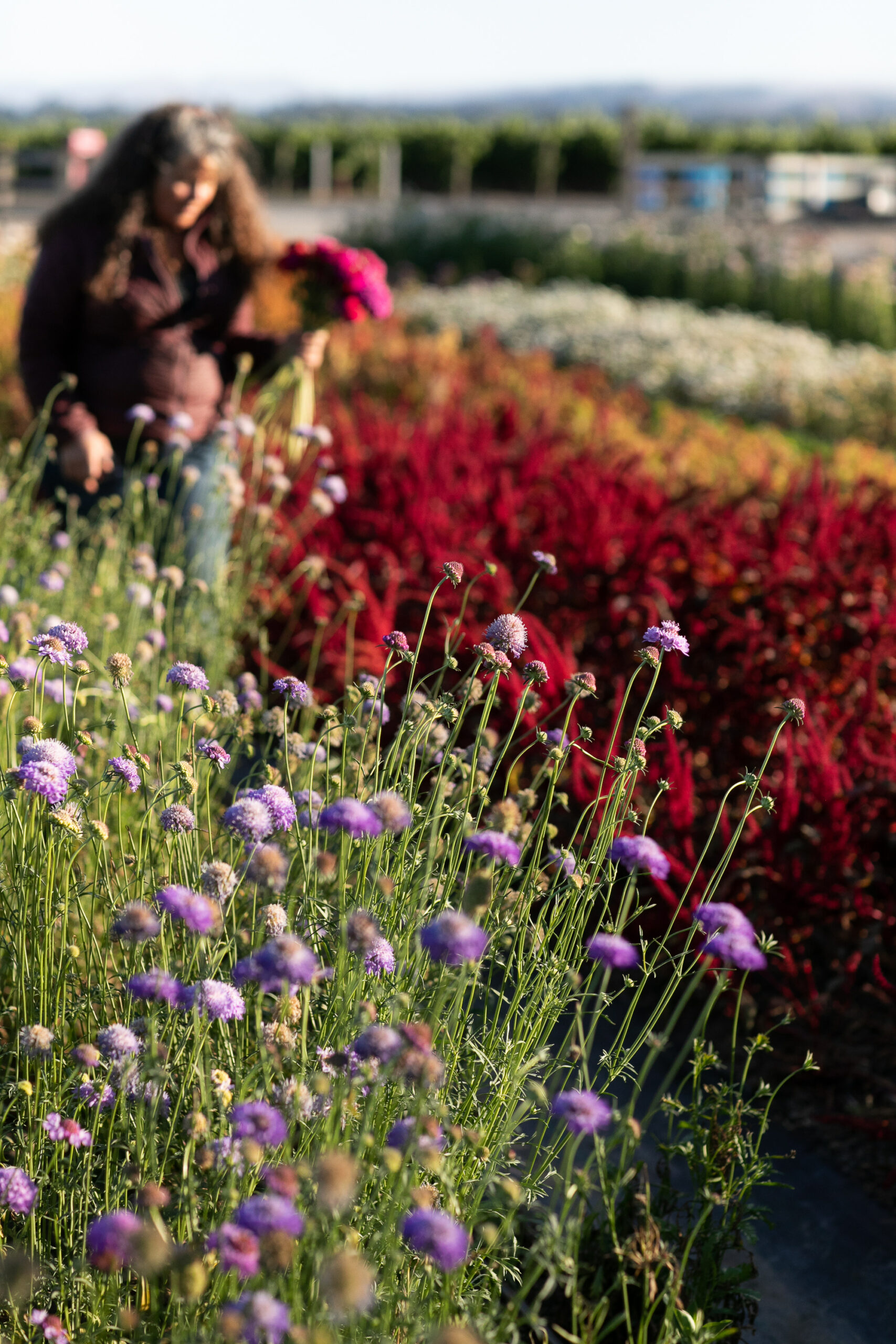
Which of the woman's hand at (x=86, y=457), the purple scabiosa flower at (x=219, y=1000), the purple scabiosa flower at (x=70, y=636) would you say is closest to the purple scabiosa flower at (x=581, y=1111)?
the purple scabiosa flower at (x=219, y=1000)

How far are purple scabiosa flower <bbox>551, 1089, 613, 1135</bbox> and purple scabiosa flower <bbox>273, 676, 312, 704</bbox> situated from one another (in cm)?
69

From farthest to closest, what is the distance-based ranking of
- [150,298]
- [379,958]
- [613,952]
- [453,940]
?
[150,298] → [379,958] → [613,952] → [453,940]

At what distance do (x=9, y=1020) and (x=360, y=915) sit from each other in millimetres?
1087

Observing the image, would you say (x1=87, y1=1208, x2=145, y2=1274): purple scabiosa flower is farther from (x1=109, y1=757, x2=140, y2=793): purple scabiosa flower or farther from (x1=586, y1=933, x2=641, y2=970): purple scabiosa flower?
(x1=109, y1=757, x2=140, y2=793): purple scabiosa flower

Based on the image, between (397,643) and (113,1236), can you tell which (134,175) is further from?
(113,1236)

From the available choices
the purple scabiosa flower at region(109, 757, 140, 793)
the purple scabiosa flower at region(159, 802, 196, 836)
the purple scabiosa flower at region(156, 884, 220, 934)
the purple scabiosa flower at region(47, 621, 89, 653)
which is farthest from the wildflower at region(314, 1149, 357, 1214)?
the purple scabiosa flower at region(47, 621, 89, 653)

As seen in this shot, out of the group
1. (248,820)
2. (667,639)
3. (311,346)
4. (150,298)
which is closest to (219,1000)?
(248,820)

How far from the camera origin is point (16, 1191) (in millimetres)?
1306

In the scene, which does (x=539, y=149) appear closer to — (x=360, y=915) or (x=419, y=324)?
(x=419, y=324)

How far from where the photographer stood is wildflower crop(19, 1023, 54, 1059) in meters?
1.35

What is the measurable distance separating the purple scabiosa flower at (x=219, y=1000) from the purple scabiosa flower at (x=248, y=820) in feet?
0.52

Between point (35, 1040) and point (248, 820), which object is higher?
point (248, 820)

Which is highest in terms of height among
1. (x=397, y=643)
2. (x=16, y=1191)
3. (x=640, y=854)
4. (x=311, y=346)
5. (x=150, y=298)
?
(x=150, y=298)

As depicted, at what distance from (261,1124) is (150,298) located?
11.0 ft
